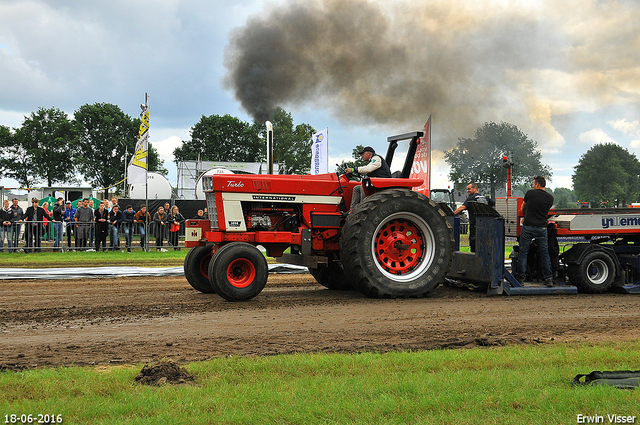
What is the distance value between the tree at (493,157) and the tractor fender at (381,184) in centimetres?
2506

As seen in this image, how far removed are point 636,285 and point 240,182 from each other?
6133 millimetres

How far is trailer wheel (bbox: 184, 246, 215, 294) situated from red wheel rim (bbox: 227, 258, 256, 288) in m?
1.02

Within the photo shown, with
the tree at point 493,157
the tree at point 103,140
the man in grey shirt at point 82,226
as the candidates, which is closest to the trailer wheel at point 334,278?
the man in grey shirt at point 82,226

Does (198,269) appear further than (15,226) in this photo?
No

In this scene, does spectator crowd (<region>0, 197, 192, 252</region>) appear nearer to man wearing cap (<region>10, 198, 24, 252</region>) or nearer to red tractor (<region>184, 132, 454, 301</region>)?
man wearing cap (<region>10, 198, 24, 252</region>)

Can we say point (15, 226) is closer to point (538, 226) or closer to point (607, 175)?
point (538, 226)

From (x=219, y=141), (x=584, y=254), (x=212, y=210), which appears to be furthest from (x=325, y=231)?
(x=219, y=141)

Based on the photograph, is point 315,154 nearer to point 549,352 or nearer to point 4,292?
point 4,292

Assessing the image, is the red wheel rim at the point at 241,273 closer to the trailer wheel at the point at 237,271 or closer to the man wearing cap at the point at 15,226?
the trailer wheel at the point at 237,271

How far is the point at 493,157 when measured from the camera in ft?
124

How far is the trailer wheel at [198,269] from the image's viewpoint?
8.23 metres

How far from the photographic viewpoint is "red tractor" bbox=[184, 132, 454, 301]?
7.41 metres

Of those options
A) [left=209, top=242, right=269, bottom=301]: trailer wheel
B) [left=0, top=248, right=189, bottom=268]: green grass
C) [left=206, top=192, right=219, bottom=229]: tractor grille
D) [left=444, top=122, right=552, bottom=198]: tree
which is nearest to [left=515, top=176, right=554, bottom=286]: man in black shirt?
[left=209, top=242, right=269, bottom=301]: trailer wheel

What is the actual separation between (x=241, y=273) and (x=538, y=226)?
14.3ft
